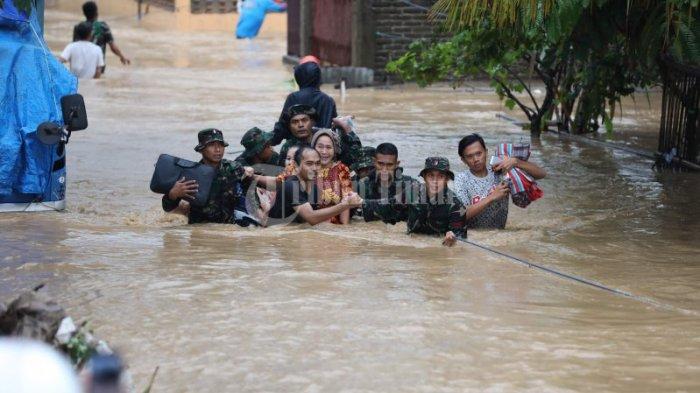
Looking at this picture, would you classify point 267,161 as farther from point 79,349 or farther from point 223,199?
point 79,349

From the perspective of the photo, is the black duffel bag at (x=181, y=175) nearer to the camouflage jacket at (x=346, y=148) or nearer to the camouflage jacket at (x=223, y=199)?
the camouflage jacket at (x=223, y=199)

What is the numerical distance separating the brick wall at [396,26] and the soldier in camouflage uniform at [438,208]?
40.9 feet

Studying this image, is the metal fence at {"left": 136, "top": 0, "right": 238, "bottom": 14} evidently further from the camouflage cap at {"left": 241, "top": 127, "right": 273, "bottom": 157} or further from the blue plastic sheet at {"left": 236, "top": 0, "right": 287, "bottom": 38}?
the camouflage cap at {"left": 241, "top": 127, "right": 273, "bottom": 157}

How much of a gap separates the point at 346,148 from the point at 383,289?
118 inches

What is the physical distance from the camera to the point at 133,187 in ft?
37.8

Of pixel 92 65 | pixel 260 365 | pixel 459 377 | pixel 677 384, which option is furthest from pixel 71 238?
pixel 92 65

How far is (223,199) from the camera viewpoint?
30.0ft

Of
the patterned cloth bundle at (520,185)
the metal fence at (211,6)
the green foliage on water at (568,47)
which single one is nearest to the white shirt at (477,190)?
the patterned cloth bundle at (520,185)

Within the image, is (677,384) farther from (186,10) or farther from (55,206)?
(186,10)

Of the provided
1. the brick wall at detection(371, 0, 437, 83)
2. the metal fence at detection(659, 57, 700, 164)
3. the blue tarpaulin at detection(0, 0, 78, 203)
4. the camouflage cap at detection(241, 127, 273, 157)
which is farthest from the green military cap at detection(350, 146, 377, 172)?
the brick wall at detection(371, 0, 437, 83)

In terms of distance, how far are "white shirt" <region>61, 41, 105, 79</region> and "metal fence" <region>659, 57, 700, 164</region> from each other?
379 inches

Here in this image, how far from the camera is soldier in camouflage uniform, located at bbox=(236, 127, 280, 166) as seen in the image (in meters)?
9.52

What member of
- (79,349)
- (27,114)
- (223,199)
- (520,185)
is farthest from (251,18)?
(79,349)

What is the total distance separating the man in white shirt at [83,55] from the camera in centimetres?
1865
